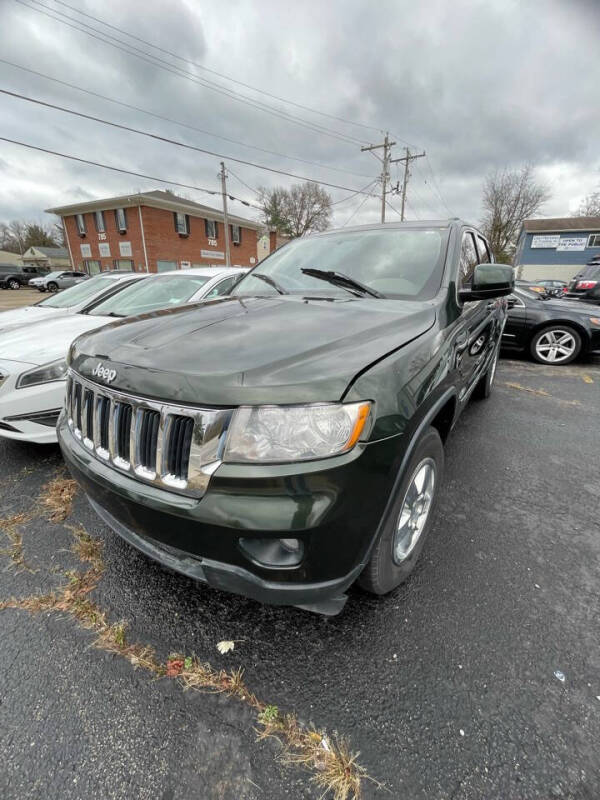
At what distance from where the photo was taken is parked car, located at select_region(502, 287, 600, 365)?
261 inches

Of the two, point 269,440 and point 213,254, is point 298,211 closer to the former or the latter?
point 213,254

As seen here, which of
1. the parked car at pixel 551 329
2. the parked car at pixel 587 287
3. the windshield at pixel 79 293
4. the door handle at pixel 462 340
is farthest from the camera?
the parked car at pixel 587 287

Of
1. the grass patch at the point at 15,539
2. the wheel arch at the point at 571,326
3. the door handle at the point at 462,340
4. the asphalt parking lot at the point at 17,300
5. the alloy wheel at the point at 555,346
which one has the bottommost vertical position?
the asphalt parking lot at the point at 17,300

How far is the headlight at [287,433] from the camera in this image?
4.01 ft

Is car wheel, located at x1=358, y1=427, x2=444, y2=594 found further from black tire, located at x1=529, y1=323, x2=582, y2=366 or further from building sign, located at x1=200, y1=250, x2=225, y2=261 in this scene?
building sign, located at x1=200, y1=250, x2=225, y2=261

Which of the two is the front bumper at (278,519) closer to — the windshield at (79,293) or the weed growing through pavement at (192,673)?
the weed growing through pavement at (192,673)

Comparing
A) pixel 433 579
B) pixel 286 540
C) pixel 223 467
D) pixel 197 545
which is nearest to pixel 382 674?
pixel 433 579

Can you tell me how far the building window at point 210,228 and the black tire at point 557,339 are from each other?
32.7 m

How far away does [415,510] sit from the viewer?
1.89 m

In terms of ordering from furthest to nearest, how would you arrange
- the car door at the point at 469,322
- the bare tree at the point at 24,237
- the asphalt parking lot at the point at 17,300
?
the bare tree at the point at 24,237
the asphalt parking lot at the point at 17,300
the car door at the point at 469,322

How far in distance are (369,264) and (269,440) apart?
5.94ft

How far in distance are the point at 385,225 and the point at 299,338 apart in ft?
6.23

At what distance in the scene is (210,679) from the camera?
1.50 m

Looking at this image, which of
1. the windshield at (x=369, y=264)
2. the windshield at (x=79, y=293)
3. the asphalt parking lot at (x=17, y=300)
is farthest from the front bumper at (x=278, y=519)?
the asphalt parking lot at (x=17, y=300)
